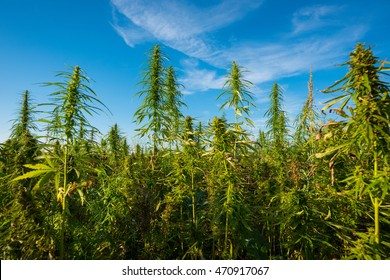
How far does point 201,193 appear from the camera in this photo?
201 inches

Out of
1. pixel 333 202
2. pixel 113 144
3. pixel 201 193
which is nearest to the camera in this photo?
pixel 333 202

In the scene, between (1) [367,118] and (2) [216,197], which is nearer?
(1) [367,118]

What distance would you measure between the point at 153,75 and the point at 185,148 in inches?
137

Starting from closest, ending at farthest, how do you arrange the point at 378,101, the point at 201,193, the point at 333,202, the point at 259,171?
the point at 378,101 < the point at 333,202 < the point at 201,193 < the point at 259,171

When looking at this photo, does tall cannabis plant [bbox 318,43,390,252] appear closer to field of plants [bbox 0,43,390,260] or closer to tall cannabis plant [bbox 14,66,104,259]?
field of plants [bbox 0,43,390,260]

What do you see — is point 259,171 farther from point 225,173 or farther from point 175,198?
point 225,173

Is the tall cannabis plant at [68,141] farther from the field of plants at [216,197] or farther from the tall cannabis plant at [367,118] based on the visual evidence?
the tall cannabis plant at [367,118]

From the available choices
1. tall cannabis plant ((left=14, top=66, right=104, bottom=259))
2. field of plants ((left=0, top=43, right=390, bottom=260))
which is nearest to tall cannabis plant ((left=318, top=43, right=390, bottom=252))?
field of plants ((left=0, top=43, right=390, bottom=260))

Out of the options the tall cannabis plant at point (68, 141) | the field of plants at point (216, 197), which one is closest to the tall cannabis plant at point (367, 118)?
the field of plants at point (216, 197)

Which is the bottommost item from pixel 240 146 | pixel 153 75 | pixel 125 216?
pixel 125 216

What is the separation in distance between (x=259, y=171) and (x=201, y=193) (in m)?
1.62

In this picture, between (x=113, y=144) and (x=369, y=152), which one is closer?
(x=369, y=152)

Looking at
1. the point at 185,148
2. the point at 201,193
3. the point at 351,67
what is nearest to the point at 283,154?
the point at 201,193

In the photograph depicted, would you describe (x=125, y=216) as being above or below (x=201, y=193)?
below
